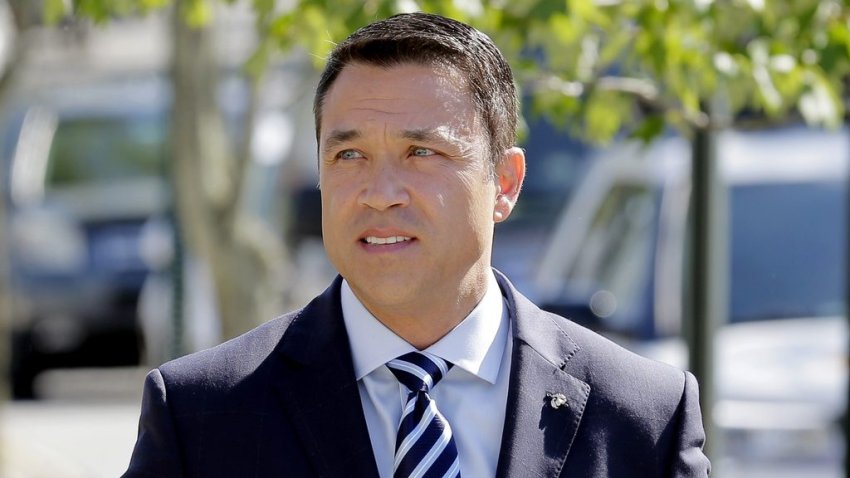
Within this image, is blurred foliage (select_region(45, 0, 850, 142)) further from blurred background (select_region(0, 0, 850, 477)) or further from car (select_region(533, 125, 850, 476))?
car (select_region(533, 125, 850, 476))

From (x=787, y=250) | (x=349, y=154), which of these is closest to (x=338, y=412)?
(x=349, y=154)

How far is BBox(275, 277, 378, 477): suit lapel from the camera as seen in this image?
2.42 metres

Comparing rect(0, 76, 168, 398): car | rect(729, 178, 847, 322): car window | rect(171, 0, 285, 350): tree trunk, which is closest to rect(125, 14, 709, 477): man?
rect(171, 0, 285, 350): tree trunk

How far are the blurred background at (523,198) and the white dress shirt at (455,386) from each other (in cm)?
143

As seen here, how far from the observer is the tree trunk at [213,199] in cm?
667

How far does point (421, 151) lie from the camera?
8.13 ft

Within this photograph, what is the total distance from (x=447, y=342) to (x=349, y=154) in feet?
1.16

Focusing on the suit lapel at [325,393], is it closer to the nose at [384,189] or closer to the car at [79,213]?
the nose at [384,189]

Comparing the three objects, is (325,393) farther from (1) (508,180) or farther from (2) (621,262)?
(2) (621,262)

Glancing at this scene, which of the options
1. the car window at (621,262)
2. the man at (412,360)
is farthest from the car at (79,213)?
the man at (412,360)

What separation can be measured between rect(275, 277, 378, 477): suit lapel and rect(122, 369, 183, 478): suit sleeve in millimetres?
188

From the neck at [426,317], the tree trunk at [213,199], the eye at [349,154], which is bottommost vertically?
the tree trunk at [213,199]

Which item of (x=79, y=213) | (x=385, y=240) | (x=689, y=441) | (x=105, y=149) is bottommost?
(x=79, y=213)

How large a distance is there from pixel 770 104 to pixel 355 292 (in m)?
2.10
